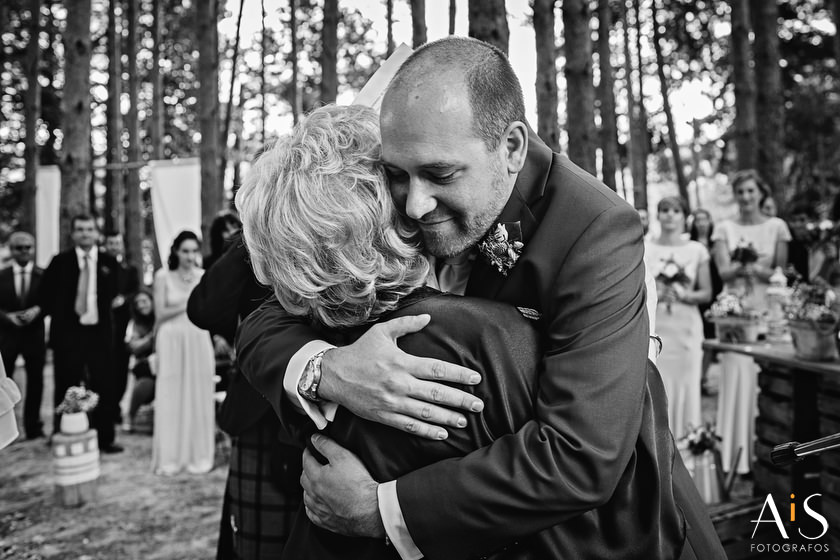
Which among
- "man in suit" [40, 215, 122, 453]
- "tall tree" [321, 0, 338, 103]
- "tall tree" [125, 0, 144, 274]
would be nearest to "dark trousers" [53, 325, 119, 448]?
"man in suit" [40, 215, 122, 453]

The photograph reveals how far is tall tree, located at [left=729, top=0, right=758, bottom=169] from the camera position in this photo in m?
9.63

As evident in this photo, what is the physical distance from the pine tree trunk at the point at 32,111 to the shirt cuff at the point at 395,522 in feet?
41.4

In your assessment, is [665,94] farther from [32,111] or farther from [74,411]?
[32,111]

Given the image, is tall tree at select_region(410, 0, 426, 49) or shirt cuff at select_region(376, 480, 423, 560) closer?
shirt cuff at select_region(376, 480, 423, 560)

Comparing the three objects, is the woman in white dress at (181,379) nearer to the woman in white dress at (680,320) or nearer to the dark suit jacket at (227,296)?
the dark suit jacket at (227,296)

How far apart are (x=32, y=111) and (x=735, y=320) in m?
12.3

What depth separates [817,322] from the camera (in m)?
3.95

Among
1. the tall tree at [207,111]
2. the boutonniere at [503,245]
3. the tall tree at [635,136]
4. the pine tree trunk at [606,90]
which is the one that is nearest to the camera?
the boutonniere at [503,245]

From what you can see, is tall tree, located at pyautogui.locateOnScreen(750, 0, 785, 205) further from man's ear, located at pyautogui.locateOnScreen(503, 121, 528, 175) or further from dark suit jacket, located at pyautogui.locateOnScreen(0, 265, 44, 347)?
dark suit jacket, located at pyautogui.locateOnScreen(0, 265, 44, 347)

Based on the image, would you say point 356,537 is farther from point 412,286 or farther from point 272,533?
point 272,533

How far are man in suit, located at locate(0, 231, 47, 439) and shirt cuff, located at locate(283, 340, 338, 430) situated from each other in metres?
7.19

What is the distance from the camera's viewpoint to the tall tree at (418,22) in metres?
8.35

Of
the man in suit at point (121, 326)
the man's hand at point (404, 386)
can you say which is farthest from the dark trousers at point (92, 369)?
the man's hand at point (404, 386)

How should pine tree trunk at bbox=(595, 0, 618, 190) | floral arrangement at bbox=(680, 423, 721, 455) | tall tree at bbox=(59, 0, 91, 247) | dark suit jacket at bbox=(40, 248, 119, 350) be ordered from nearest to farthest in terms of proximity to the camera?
floral arrangement at bbox=(680, 423, 721, 455) < dark suit jacket at bbox=(40, 248, 119, 350) < tall tree at bbox=(59, 0, 91, 247) < pine tree trunk at bbox=(595, 0, 618, 190)
